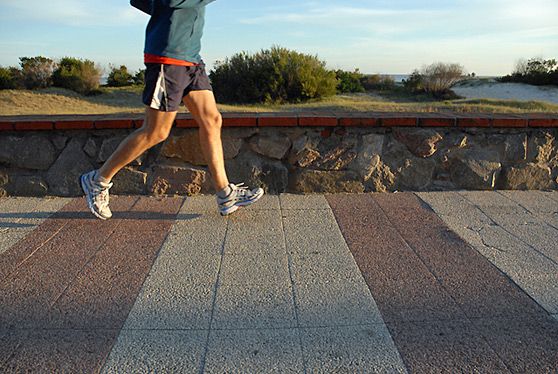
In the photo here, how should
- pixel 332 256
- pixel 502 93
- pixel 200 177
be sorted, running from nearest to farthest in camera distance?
pixel 332 256 → pixel 200 177 → pixel 502 93

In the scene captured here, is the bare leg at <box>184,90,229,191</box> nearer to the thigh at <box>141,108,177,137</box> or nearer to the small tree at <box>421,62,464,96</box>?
the thigh at <box>141,108,177,137</box>

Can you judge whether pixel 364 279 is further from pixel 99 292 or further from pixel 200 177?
pixel 200 177

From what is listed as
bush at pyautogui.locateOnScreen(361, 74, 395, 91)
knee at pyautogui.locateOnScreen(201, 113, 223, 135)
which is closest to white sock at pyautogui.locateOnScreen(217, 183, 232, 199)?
knee at pyautogui.locateOnScreen(201, 113, 223, 135)

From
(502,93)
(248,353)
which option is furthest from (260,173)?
(502,93)

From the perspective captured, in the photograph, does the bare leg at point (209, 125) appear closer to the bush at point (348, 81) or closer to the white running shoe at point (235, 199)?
the white running shoe at point (235, 199)

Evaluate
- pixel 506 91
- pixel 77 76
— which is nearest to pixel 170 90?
pixel 77 76

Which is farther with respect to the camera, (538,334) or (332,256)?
(332,256)

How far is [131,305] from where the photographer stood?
245 cm

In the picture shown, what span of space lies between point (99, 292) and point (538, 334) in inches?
81.9

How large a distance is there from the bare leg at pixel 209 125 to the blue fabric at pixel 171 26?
0.86 ft

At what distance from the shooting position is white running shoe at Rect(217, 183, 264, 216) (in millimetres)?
3596

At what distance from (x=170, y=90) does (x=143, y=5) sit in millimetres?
592

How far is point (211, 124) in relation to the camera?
3449mm

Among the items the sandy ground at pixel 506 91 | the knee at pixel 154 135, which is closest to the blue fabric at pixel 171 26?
the knee at pixel 154 135
